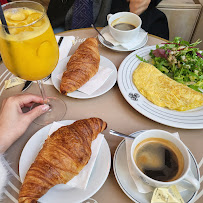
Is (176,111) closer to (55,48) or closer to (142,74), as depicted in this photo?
(142,74)

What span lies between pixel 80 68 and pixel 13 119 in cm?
41

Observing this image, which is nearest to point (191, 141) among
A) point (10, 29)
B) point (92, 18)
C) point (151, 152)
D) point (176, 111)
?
point (176, 111)

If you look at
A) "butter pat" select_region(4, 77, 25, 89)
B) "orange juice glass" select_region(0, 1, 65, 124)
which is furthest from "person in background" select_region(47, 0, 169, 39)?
"orange juice glass" select_region(0, 1, 65, 124)

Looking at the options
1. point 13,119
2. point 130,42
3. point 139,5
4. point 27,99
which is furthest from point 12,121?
point 139,5

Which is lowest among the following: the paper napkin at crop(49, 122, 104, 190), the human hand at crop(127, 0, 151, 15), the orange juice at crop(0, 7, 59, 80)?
the paper napkin at crop(49, 122, 104, 190)

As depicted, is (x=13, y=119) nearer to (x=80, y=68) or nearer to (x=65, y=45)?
(x=80, y=68)

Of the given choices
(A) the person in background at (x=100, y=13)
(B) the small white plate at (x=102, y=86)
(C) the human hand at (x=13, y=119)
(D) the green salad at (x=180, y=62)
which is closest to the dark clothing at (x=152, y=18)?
(A) the person in background at (x=100, y=13)

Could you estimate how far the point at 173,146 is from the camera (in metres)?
0.70

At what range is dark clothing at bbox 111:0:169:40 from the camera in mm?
1817

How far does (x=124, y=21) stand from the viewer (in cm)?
140

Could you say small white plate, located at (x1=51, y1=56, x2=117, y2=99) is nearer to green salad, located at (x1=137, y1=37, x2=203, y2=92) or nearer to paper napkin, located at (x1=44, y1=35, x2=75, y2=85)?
paper napkin, located at (x1=44, y1=35, x2=75, y2=85)

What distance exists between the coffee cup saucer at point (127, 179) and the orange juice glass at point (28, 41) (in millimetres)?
437

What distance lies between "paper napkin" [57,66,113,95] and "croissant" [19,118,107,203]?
0.31 m

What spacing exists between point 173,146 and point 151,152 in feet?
0.25
